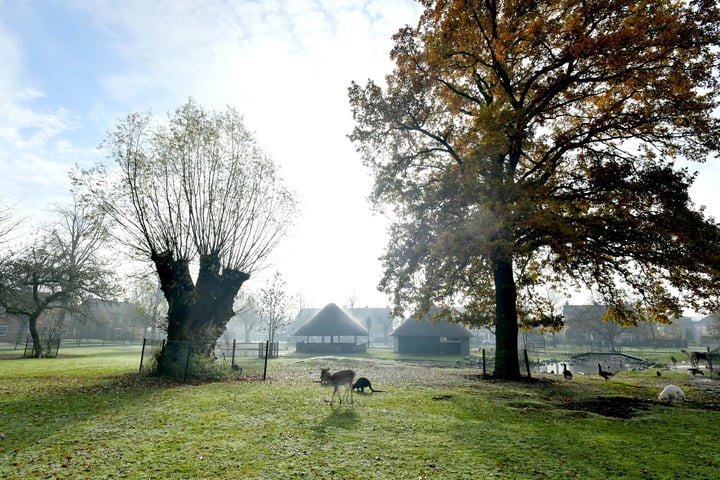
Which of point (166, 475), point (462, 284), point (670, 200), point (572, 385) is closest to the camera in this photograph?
point (166, 475)

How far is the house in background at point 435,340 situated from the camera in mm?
49281

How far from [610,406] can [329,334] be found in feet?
139

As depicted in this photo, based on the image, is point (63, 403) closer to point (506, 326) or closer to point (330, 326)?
point (506, 326)

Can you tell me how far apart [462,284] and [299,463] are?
16772 millimetres

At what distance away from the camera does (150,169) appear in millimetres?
18578

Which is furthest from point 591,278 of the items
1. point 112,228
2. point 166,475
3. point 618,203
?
point 112,228

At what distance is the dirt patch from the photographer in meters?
10.3

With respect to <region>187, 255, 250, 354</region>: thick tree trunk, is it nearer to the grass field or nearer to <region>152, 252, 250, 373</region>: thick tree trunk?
<region>152, 252, 250, 373</region>: thick tree trunk

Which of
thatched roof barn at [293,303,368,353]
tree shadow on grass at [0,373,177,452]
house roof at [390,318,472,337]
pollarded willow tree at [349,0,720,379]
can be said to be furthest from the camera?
thatched roof barn at [293,303,368,353]

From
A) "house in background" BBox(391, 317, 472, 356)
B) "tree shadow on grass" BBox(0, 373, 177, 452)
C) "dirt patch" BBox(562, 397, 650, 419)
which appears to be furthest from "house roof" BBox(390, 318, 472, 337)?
"tree shadow on grass" BBox(0, 373, 177, 452)

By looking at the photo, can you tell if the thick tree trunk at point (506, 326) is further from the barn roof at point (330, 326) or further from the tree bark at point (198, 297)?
the barn roof at point (330, 326)

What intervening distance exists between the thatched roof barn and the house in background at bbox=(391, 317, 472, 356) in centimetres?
629

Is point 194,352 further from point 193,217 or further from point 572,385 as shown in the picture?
point 572,385

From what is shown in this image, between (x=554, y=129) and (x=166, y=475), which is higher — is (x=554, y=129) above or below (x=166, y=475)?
above
